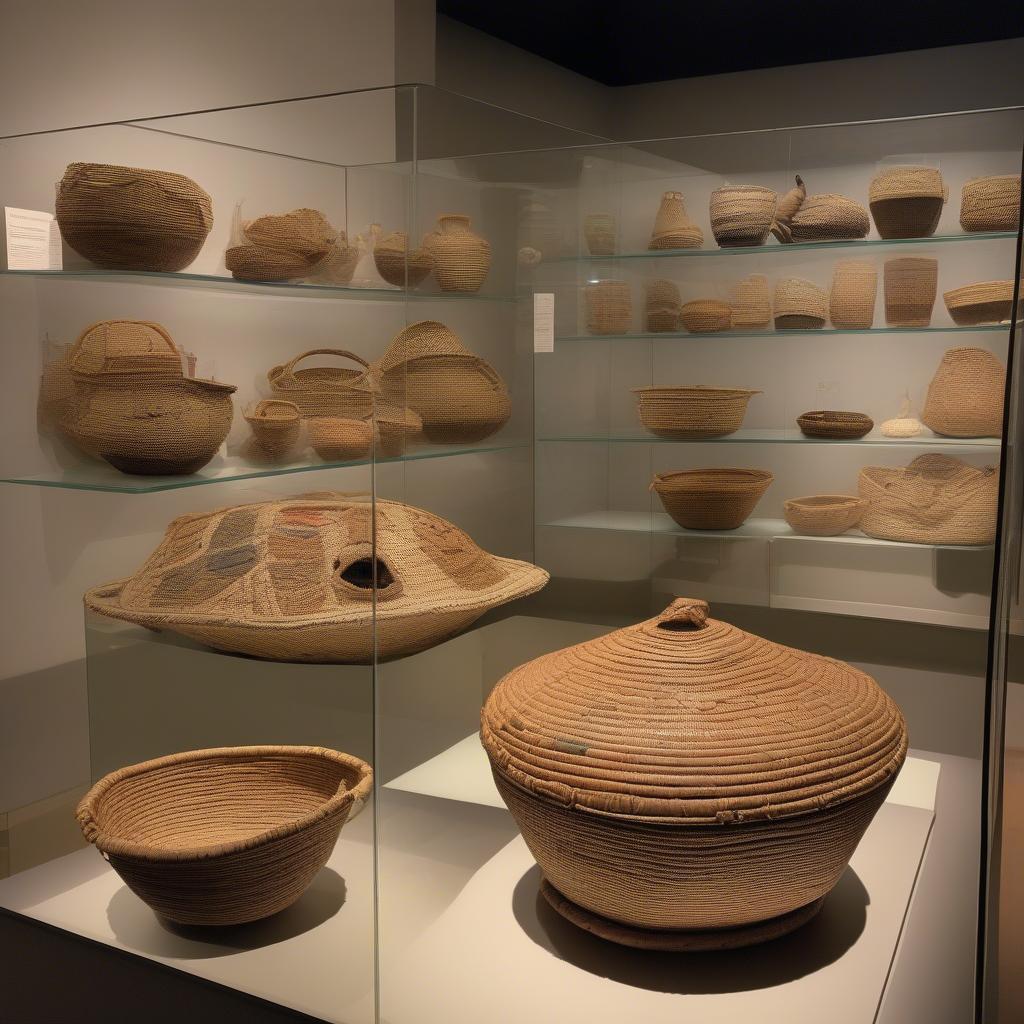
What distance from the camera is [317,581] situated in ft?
5.29

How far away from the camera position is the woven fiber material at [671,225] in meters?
1.59

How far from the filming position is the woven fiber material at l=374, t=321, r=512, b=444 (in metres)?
1.34

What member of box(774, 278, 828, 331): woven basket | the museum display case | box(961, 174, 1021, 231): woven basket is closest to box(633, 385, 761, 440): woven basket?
the museum display case

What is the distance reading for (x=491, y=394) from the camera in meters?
1.50

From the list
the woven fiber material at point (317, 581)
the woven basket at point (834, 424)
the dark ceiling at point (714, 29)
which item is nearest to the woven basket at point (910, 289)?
the woven basket at point (834, 424)

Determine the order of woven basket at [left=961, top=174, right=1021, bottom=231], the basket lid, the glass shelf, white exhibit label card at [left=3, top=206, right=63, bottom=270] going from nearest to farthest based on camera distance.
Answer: the basket lid < woven basket at [left=961, top=174, right=1021, bottom=231] < the glass shelf < white exhibit label card at [left=3, top=206, right=63, bottom=270]

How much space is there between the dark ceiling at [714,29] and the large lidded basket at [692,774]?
8.77 feet

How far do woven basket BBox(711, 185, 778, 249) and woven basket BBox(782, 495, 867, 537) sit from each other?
39cm

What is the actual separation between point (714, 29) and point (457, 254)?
2.61m

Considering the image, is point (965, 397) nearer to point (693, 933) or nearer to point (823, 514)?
point (823, 514)

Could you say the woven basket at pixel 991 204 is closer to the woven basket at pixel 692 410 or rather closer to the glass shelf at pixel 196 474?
the woven basket at pixel 692 410

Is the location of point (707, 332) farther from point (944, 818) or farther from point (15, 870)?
point (15, 870)

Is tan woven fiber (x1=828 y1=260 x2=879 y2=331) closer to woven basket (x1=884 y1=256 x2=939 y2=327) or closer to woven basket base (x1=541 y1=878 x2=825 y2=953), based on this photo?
woven basket (x1=884 y1=256 x2=939 y2=327)

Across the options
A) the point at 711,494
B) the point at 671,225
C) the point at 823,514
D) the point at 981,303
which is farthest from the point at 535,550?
the point at 981,303
